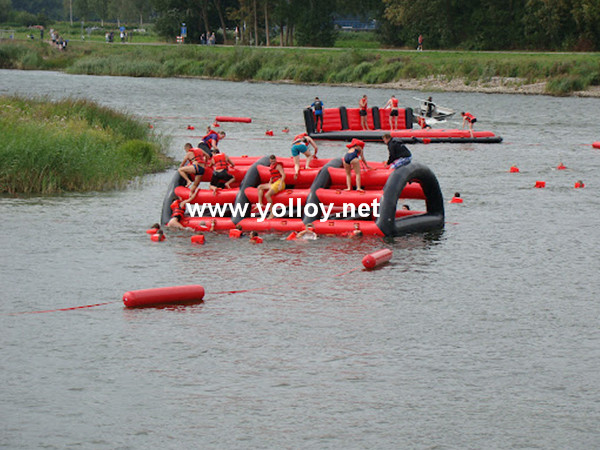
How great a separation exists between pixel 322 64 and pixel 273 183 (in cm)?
7360

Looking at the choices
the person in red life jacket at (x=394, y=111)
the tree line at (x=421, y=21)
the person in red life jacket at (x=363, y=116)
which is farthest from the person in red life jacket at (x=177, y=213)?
the tree line at (x=421, y=21)

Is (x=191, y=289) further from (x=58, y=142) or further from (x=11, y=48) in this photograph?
(x=11, y=48)

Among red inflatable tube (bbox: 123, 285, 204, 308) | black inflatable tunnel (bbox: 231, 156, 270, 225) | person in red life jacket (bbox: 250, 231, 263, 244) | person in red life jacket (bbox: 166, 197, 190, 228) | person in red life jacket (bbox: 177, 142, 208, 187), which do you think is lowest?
red inflatable tube (bbox: 123, 285, 204, 308)

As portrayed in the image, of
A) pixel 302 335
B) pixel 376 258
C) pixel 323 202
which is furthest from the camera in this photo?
pixel 323 202

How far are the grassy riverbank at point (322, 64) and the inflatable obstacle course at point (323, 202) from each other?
2200 inches

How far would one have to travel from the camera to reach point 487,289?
816 inches

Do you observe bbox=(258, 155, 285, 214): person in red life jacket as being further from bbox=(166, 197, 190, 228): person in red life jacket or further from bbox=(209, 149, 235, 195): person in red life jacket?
bbox=(166, 197, 190, 228): person in red life jacket

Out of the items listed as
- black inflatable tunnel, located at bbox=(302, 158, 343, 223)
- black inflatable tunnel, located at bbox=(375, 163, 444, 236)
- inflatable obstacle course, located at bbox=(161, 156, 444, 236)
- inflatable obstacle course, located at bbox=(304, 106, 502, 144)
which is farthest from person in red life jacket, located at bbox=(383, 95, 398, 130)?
black inflatable tunnel, located at bbox=(302, 158, 343, 223)

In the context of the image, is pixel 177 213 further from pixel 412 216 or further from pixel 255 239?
pixel 412 216

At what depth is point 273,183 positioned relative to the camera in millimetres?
25906

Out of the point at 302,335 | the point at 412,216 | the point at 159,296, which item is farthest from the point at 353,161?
the point at 302,335

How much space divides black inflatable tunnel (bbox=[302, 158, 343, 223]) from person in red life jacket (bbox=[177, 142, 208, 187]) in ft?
9.73

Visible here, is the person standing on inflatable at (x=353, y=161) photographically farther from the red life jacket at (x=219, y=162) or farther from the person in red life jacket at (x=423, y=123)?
the person in red life jacket at (x=423, y=123)

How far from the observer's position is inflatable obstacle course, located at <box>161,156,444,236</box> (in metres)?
25.1
